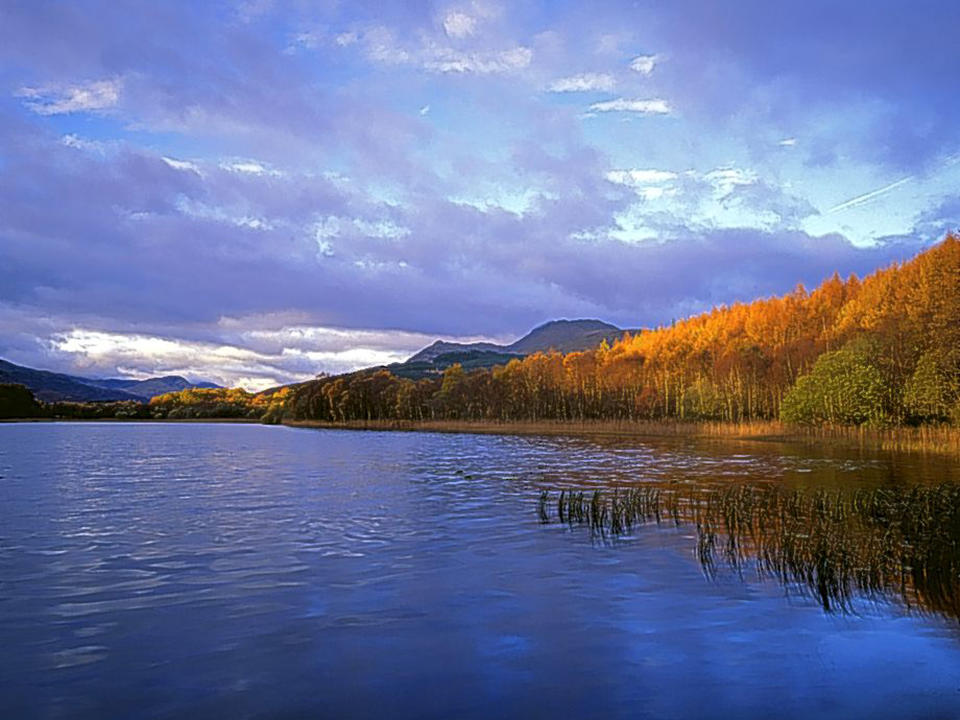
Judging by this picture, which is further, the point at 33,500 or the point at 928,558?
the point at 33,500

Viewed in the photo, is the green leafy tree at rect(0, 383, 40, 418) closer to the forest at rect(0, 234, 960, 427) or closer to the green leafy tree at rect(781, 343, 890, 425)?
the forest at rect(0, 234, 960, 427)

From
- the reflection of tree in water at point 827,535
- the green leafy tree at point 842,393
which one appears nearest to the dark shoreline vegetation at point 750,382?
the green leafy tree at point 842,393

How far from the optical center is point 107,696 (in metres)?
9.05

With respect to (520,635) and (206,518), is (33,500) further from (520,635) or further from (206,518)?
(520,635)

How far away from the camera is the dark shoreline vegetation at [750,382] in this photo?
162 ft

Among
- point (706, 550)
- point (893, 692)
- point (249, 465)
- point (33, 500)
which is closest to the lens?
point (893, 692)

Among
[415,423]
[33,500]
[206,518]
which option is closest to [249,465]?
[33,500]

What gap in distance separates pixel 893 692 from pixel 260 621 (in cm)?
926

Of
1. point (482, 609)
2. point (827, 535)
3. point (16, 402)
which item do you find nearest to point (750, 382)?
point (827, 535)

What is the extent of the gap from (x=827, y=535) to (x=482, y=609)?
341 inches

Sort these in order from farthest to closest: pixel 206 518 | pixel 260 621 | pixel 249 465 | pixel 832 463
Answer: pixel 249 465
pixel 832 463
pixel 206 518
pixel 260 621

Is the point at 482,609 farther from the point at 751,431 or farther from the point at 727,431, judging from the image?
the point at 727,431

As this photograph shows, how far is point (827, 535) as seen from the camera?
54.5ft

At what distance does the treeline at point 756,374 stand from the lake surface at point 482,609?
28849 millimetres
